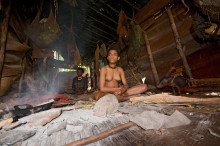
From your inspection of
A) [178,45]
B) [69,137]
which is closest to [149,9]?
[178,45]

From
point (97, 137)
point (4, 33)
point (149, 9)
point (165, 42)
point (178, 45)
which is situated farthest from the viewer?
point (149, 9)

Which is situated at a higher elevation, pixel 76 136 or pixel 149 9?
pixel 149 9

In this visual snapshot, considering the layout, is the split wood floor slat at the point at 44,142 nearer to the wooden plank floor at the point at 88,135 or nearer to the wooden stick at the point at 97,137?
the wooden plank floor at the point at 88,135

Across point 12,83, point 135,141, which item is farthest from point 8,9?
point 135,141

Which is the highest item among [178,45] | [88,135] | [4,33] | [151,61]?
[4,33]

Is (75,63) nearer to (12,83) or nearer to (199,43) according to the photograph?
(12,83)

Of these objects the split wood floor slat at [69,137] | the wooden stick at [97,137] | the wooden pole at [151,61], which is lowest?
the split wood floor slat at [69,137]

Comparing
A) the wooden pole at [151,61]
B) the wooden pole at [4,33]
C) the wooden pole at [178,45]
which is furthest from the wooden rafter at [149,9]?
the wooden pole at [4,33]

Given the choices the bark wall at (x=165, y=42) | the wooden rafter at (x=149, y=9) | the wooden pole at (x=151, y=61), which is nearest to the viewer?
the bark wall at (x=165, y=42)

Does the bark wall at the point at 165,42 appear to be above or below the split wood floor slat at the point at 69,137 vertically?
above

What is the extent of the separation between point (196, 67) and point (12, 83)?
714cm

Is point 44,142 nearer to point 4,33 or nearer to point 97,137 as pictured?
point 97,137

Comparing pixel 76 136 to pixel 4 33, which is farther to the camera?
pixel 4 33

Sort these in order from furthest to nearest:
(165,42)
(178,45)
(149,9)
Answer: (149,9)
(165,42)
(178,45)
